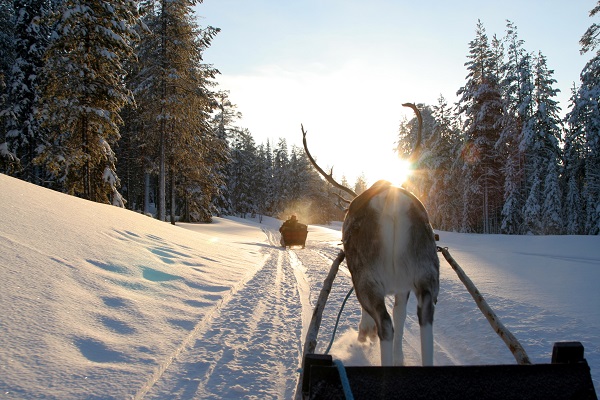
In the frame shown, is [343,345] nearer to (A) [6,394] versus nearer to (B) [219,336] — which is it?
(B) [219,336]

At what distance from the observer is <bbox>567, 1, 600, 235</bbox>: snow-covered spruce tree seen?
2266 cm

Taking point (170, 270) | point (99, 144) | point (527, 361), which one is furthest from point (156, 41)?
point (527, 361)

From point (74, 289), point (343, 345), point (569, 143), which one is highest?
point (569, 143)

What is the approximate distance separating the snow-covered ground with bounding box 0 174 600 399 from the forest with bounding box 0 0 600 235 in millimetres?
9357

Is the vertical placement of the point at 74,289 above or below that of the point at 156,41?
below

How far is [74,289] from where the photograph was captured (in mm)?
4270

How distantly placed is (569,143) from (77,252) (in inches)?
1439

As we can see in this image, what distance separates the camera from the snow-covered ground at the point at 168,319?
290cm

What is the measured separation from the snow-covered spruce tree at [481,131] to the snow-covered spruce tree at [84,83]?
92.9 ft

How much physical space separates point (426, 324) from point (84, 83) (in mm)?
17783

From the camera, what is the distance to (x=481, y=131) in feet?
106

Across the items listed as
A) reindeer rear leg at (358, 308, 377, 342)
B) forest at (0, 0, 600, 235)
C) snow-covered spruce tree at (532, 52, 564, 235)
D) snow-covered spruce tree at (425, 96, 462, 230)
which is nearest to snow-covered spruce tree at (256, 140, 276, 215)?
forest at (0, 0, 600, 235)

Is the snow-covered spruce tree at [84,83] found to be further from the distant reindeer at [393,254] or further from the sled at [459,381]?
the sled at [459,381]

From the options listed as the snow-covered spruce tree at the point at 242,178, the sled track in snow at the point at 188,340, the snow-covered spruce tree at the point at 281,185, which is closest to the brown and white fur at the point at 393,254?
the sled track in snow at the point at 188,340
